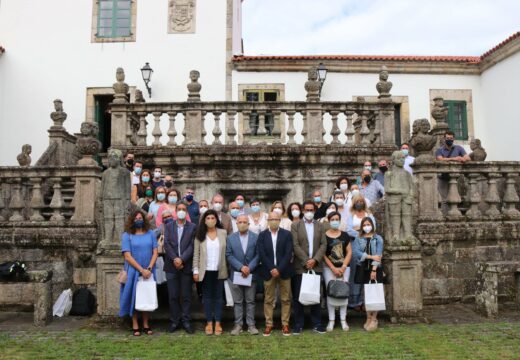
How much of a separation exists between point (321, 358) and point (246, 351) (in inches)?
32.9

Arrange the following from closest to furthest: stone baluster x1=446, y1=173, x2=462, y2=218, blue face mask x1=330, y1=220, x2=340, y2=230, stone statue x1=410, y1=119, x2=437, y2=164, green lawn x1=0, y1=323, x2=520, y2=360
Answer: green lawn x1=0, y1=323, x2=520, y2=360 → blue face mask x1=330, y1=220, x2=340, y2=230 → stone statue x1=410, y1=119, x2=437, y2=164 → stone baluster x1=446, y1=173, x2=462, y2=218

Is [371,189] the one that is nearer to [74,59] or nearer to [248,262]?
[248,262]

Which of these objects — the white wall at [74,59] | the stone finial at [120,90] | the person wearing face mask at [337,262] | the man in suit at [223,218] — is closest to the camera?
the person wearing face mask at [337,262]

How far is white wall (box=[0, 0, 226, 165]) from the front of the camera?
1410 cm

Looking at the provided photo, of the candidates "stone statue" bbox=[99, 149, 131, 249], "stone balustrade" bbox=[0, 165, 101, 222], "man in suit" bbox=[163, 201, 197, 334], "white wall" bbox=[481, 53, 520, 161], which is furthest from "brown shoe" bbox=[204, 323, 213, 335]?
"white wall" bbox=[481, 53, 520, 161]

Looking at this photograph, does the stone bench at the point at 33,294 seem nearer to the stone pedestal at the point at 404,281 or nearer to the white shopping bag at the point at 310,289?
the white shopping bag at the point at 310,289

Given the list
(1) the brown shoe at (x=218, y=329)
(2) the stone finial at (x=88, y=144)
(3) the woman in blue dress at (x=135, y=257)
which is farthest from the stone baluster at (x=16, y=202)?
(1) the brown shoe at (x=218, y=329)

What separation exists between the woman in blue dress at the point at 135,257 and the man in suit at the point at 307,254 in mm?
1853

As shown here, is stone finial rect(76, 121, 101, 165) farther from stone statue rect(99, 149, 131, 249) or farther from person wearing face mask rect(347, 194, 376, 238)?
person wearing face mask rect(347, 194, 376, 238)

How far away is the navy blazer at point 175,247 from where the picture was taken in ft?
19.9

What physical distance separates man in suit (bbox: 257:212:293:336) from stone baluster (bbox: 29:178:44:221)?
406cm

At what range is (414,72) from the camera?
1466 centimetres

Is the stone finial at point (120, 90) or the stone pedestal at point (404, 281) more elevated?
the stone finial at point (120, 90)

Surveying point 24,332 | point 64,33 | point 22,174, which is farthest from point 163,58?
point 24,332
